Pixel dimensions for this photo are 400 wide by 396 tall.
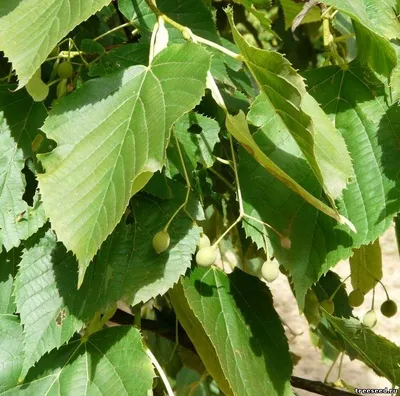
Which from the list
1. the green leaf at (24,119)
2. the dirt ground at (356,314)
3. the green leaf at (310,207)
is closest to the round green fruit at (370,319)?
the green leaf at (310,207)

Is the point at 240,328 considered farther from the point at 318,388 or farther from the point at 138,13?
the point at 138,13

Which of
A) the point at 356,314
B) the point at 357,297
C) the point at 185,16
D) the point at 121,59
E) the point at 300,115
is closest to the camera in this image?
the point at 300,115

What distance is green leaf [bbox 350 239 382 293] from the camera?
130 centimetres

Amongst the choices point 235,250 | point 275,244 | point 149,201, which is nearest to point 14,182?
point 149,201

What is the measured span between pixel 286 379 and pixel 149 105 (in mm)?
491

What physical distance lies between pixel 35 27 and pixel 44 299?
357 mm

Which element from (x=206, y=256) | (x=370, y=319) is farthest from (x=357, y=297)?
(x=206, y=256)

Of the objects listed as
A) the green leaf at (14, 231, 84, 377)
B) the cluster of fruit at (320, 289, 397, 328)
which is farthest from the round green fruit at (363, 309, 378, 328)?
the green leaf at (14, 231, 84, 377)

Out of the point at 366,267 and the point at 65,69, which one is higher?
the point at 65,69

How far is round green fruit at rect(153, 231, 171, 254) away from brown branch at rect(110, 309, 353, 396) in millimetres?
398

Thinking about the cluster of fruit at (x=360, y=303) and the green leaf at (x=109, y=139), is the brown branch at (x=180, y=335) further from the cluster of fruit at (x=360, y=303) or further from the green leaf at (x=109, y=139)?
the green leaf at (x=109, y=139)

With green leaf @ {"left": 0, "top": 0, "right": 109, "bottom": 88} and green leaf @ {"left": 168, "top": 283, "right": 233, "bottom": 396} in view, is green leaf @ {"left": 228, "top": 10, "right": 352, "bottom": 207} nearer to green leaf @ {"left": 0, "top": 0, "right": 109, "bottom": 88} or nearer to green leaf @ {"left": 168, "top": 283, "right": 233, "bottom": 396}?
green leaf @ {"left": 0, "top": 0, "right": 109, "bottom": 88}

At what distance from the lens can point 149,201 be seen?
985mm

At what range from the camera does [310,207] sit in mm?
963
